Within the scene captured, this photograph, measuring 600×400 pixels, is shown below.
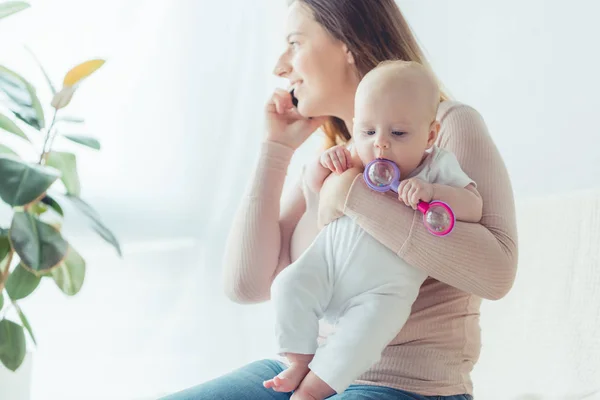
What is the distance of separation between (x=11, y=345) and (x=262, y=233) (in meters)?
0.56

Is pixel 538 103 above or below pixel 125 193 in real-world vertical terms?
above

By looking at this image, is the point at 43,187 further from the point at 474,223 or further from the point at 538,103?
the point at 538,103

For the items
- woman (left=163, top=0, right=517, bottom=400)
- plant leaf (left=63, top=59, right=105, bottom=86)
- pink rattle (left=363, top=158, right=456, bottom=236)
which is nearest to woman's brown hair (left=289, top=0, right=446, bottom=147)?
woman (left=163, top=0, right=517, bottom=400)

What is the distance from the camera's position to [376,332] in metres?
1.14

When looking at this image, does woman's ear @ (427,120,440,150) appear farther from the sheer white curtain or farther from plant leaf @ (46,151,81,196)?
the sheer white curtain

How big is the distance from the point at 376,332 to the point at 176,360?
1.58 meters

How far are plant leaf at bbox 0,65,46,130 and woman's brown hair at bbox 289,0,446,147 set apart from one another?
23.9 inches

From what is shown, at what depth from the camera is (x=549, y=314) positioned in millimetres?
1780

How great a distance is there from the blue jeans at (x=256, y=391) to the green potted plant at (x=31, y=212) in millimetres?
333

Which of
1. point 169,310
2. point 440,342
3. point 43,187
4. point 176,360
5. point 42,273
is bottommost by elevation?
point 176,360

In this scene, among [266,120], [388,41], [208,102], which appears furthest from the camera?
[208,102]

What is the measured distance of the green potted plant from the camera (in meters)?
1.06

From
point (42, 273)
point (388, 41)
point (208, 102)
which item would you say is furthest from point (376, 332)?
point (208, 102)

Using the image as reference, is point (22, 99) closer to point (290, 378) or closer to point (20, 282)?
point (20, 282)
